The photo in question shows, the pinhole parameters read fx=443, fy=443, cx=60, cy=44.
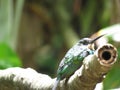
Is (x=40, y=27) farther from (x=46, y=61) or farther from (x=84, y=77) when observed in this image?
(x=84, y=77)

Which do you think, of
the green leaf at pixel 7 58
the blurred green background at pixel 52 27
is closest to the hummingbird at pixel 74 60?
the green leaf at pixel 7 58

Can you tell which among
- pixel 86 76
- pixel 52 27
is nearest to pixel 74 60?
pixel 86 76

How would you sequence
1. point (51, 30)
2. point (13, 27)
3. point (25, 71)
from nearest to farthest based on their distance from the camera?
1. point (25, 71)
2. point (13, 27)
3. point (51, 30)

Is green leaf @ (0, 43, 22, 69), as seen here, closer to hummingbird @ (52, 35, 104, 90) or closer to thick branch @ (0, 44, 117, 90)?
thick branch @ (0, 44, 117, 90)

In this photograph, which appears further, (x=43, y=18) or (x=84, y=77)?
(x=43, y=18)

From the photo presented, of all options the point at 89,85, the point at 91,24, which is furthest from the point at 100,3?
the point at 89,85

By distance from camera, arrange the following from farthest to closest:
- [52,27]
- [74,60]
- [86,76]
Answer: [52,27] < [74,60] < [86,76]

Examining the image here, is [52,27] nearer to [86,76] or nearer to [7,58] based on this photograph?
[7,58]

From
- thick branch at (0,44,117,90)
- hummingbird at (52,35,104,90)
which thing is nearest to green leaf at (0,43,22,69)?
thick branch at (0,44,117,90)
